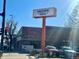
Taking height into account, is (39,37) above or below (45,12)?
below

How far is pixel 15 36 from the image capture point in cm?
8344

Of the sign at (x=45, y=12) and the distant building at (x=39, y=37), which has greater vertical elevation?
the sign at (x=45, y=12)

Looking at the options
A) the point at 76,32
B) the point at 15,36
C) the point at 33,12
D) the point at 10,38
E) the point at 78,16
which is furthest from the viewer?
the point at 15,36

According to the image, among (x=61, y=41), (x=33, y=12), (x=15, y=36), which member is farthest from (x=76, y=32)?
(x=15, y=36)

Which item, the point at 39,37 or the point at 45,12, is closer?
the point at 45,12

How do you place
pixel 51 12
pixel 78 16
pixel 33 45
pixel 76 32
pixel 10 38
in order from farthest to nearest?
pixel 10 38 < pixel 33 45 < pixel 76 32 < pixel 78 16 < pixel 51 12

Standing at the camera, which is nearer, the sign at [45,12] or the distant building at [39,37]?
the sign at [45,12]

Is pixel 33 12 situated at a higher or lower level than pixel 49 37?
higher

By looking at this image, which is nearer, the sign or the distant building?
the sign

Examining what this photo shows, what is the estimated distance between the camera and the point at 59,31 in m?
68.2

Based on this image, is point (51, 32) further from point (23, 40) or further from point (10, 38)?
point (10, 38)

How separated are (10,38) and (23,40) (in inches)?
360

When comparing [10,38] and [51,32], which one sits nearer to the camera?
[51,32]

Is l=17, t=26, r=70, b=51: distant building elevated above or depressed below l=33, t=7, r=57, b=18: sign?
below
